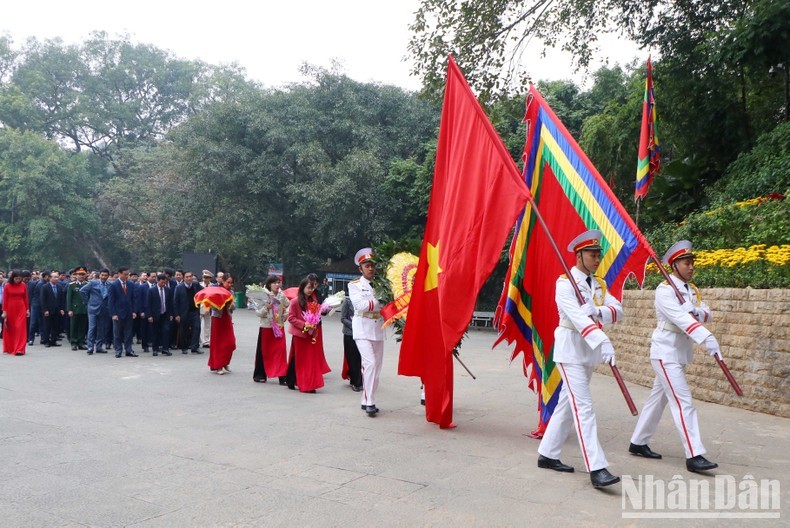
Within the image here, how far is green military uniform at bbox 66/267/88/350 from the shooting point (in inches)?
605

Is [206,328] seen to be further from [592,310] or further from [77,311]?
[592,310]

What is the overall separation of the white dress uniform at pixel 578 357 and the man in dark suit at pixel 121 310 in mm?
10714

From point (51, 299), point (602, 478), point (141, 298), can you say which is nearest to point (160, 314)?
point (141, 298)

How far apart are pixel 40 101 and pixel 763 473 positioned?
57206 mm

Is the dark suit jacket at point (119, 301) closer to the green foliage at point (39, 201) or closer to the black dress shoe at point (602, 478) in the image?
the black dress shoe at point (602, 478)

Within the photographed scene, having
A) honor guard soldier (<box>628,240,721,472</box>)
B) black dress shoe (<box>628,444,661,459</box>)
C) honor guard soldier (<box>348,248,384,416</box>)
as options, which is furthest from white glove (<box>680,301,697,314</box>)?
honor guard soldier (<box>348,248,384,416</box>)

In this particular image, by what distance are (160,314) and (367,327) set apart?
804 centimetres

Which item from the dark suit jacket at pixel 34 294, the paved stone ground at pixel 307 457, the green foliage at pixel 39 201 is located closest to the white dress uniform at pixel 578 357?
the paved stone ground at pixel 307 457

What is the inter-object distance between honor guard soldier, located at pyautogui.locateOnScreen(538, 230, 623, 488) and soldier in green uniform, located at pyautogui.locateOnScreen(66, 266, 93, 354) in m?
12.4

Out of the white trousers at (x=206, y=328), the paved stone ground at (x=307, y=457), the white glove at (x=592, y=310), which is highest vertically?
the white glove at (x=592, y=310)

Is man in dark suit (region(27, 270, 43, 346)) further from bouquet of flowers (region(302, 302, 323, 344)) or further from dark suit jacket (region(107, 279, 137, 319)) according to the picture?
bouquet of flowers (region(302, 302, 323, 344))

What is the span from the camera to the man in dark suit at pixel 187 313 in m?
15.1

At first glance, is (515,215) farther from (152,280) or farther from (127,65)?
(127,65)

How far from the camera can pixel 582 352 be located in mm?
5641
